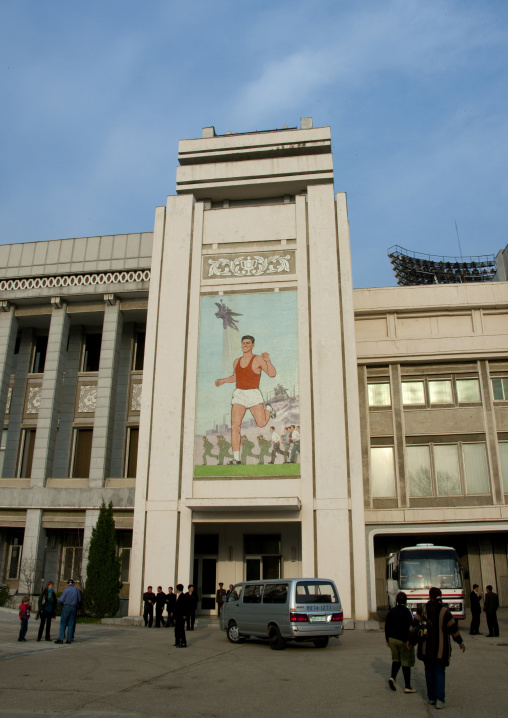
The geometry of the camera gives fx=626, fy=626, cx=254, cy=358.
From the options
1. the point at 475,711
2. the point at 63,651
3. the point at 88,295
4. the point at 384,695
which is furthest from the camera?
the point at 88,295

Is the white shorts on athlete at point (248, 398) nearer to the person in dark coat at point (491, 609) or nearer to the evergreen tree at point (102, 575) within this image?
the evergreen tree at point (102, 575)

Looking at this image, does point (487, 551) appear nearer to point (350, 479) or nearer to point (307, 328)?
point (350, 479)

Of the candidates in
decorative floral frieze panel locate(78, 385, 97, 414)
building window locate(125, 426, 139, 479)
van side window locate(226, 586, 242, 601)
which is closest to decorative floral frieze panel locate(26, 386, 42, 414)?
decorative floral frieze panel locate(78, 385, 97, 414)

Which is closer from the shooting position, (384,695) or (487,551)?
(384,695)

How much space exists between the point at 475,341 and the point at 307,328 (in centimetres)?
864

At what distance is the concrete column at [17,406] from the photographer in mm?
31172

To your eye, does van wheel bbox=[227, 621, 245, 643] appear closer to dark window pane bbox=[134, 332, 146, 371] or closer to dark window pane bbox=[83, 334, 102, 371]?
dark window pane bbox=[134, 332, 146, 371]

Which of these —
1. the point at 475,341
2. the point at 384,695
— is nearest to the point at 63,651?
the point at 384,695

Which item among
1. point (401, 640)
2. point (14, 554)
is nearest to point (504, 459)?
point (401, 640)

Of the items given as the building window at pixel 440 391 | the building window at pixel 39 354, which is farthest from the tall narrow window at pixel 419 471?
the building window at pixel 39 354

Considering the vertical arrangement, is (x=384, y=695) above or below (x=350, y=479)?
below

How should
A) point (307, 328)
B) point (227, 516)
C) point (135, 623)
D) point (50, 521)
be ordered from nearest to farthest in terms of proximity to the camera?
point (135, 623) → point (227, 516) → point (307, 328) → point (50, 521)

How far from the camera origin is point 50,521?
28453mm

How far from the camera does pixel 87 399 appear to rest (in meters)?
31.3
